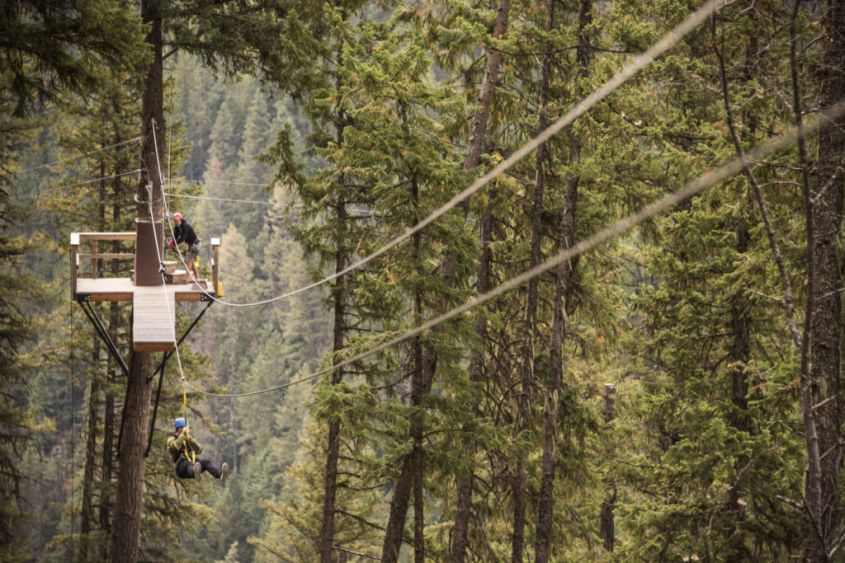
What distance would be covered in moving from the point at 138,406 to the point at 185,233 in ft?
8.81

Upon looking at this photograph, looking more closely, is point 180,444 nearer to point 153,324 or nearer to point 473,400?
point 153,324

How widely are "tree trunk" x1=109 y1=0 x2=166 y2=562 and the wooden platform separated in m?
0.31

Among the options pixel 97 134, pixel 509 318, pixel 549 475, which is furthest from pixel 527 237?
pixel 97 134

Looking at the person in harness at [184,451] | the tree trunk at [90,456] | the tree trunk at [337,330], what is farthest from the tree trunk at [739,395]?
the tree trunk at [90,456]

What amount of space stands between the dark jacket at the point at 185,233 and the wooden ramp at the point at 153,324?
1526 mm

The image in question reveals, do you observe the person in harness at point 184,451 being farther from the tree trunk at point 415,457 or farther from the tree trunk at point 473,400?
the tree trunk at point 473,400

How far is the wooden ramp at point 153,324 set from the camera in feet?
38.6

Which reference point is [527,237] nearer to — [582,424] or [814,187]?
[582,424]

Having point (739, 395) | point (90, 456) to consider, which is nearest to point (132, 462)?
point (90, 456)

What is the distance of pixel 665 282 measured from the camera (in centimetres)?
1482

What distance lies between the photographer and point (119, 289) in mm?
12742

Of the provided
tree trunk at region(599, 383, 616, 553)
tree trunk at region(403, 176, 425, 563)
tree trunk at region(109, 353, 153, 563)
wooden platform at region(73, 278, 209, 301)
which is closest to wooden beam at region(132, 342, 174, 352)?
wooden platform at region(73, 278, 209, 301)

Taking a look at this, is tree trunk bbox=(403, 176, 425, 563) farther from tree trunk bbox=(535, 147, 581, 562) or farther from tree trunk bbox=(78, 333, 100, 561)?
tree trunk bbox=(78, 333, 100, 561)

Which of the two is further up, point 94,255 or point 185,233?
point 185,233
